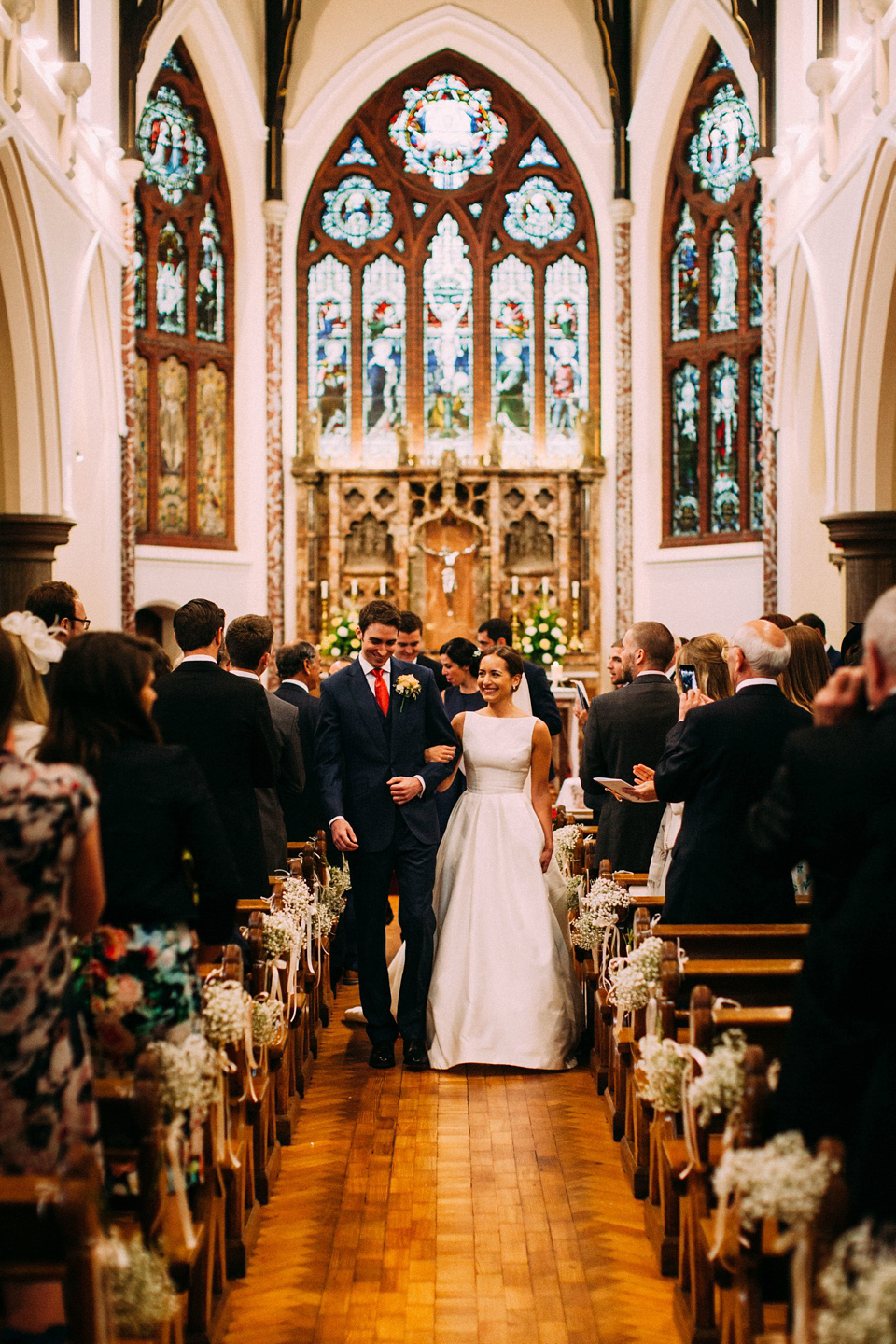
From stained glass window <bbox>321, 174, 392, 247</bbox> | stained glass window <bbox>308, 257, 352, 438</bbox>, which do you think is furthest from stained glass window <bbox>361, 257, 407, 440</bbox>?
stained glass window <bbox>321, 174, 392, 247</bbox>

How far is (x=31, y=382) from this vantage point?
1000cm

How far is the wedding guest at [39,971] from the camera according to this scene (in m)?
2.31

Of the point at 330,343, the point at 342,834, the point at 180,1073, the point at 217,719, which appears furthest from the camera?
the point at 330,343

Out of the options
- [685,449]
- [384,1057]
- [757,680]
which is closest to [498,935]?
[384,1057]

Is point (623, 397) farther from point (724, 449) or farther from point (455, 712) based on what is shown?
point (455, 712)

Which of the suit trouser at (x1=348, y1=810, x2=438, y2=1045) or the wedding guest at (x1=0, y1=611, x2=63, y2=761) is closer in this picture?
the wedding guest at (x1=0, y1=611, x2=63, y2=761)

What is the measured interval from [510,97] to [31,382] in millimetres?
8374

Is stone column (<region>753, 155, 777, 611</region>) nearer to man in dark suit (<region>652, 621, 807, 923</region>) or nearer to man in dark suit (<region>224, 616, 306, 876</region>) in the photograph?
man in dark suit (<region>224, 616, 306, 876</region>)

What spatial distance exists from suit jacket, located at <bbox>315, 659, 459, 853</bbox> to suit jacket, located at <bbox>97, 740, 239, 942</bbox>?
104 inches

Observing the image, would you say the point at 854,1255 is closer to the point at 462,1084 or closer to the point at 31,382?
the point at 462,1084

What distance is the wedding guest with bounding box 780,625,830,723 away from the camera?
4.96m

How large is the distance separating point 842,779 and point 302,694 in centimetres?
445

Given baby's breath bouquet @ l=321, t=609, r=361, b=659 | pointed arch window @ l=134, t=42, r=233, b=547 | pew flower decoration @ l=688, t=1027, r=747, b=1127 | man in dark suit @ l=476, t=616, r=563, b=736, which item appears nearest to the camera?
pew flower decoration @ l=688, t=1027, r=747, b=1127

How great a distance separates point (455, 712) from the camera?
720 centimetres
